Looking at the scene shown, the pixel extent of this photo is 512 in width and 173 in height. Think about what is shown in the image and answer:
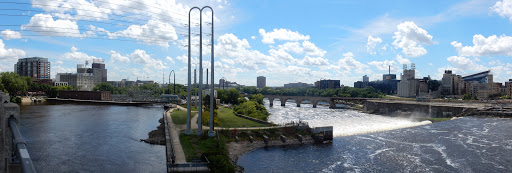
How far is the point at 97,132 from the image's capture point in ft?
188

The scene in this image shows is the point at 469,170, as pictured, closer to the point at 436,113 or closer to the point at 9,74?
the point at 436,113

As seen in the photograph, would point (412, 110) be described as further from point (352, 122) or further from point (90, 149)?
point (90, 149)

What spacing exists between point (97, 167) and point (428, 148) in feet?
143

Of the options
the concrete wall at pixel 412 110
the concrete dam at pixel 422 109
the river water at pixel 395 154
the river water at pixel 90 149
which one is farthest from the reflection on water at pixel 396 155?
the concrete wall at pixel 412 110

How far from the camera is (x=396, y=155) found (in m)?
43.9

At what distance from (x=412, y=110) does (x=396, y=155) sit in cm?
7060

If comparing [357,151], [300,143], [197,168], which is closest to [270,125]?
[300,143]

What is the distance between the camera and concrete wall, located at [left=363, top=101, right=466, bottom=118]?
322ft

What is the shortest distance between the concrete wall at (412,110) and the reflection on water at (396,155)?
3803 centimetres

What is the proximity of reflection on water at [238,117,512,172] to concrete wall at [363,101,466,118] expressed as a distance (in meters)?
38.0

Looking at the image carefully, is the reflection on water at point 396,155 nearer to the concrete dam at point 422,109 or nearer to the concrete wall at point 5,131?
the concrete wall at point 5,131

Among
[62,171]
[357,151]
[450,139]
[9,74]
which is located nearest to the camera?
[62,171]

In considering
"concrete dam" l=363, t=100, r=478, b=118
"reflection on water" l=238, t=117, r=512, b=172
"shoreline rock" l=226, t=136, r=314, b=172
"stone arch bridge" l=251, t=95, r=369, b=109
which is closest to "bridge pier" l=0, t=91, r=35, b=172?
"shoreline rock" l=226, t=136, r=314, b=172

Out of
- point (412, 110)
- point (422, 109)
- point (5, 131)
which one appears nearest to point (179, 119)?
point (5, 131)
